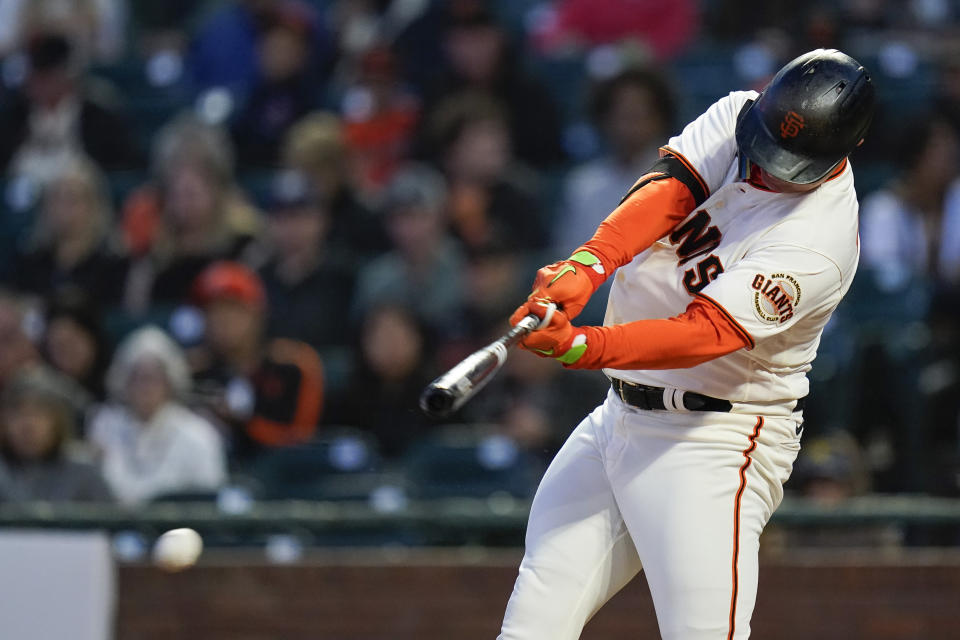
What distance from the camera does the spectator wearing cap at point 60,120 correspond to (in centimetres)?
755

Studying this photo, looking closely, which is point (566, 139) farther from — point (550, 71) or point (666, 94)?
point (666, 94)

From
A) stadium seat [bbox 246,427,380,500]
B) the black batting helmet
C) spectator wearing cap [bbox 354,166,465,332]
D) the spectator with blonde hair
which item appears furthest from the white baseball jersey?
the spectator with blonde hair

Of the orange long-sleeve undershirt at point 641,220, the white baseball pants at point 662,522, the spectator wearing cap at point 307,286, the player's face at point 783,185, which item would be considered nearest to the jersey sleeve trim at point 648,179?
the orange long-sleeve undershirt at point 641,220

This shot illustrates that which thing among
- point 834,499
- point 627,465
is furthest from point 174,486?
point 627,465

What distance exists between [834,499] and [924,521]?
0.35 metres

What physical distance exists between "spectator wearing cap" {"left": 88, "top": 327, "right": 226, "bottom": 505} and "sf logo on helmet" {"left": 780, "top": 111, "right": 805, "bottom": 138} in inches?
125

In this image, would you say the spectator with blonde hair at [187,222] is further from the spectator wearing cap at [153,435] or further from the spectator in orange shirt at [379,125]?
the spectator wearing cap at [153,435]

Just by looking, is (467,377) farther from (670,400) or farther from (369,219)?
(369,219)

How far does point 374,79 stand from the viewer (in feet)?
23.5

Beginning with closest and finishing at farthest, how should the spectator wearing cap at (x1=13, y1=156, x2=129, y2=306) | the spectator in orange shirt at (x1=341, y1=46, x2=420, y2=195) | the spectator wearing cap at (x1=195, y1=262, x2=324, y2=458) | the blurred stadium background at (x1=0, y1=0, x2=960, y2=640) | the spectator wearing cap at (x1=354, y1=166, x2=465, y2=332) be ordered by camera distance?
1. the blurred stadium background at (x1=0, y1=0, x2=960, y2=640)
2. the spectator wearing cap at (x1=195, y1=262, x2=324, y2=458)
3. the spectator wearing cap at (x1=354, y1=166, x2=465, y2=332)
4. the spectator wearing cap at (x1=13, y1=156, x2=129, y2=306)
5. the spectator in orange shirt at (x1=341, y1=46, x2=420, y2=195)

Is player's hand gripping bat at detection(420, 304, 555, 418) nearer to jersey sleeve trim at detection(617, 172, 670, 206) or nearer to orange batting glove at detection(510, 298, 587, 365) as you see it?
orange batting glove at detection(510, 298, 587, 365)

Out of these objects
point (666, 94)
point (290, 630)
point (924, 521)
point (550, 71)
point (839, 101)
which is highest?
point (550, 71)

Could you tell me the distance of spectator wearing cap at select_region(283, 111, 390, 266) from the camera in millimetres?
6605

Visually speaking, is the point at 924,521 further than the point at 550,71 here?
No
